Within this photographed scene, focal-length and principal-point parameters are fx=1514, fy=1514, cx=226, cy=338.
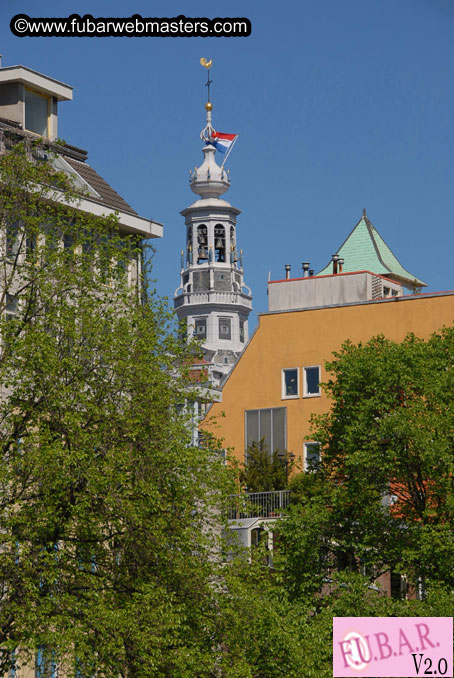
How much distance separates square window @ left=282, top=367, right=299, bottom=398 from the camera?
7475 cm

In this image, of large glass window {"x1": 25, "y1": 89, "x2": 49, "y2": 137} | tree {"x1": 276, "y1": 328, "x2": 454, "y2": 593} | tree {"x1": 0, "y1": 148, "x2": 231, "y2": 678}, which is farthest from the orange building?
tree {"x1": 0, "y1": 148, "x2": 231, "y2": 678}

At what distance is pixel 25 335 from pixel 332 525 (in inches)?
778

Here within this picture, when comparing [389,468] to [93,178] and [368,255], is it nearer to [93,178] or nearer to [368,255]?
[93,178]

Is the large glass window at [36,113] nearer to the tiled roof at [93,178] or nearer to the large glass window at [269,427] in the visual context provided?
the tiled roof at [93,178]

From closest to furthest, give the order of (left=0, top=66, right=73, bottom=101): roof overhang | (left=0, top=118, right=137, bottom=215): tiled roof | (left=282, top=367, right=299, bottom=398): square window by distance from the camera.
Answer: (left=0, top=66, right=73, bottom=101): roof overhang, (left=0, top=118, right=137, bottom=215): tiled roof, (left=282, top=367, right=299, bottom=398): square window

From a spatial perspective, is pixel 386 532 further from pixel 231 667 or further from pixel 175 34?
pixel 175 34

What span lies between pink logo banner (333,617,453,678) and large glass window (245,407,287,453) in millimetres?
37781

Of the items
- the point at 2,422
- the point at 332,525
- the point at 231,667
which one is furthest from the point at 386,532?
the point at 2,422

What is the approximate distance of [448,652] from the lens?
114ft

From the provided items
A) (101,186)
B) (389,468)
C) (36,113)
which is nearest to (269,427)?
(101,186)

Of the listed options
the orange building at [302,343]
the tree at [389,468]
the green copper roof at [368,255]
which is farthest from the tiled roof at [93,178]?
the green copper roof at [368,255]

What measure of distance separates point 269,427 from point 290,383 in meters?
2.47

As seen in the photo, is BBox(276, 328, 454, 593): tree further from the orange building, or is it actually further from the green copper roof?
the green copper roof

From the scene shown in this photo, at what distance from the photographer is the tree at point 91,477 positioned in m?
34.5
